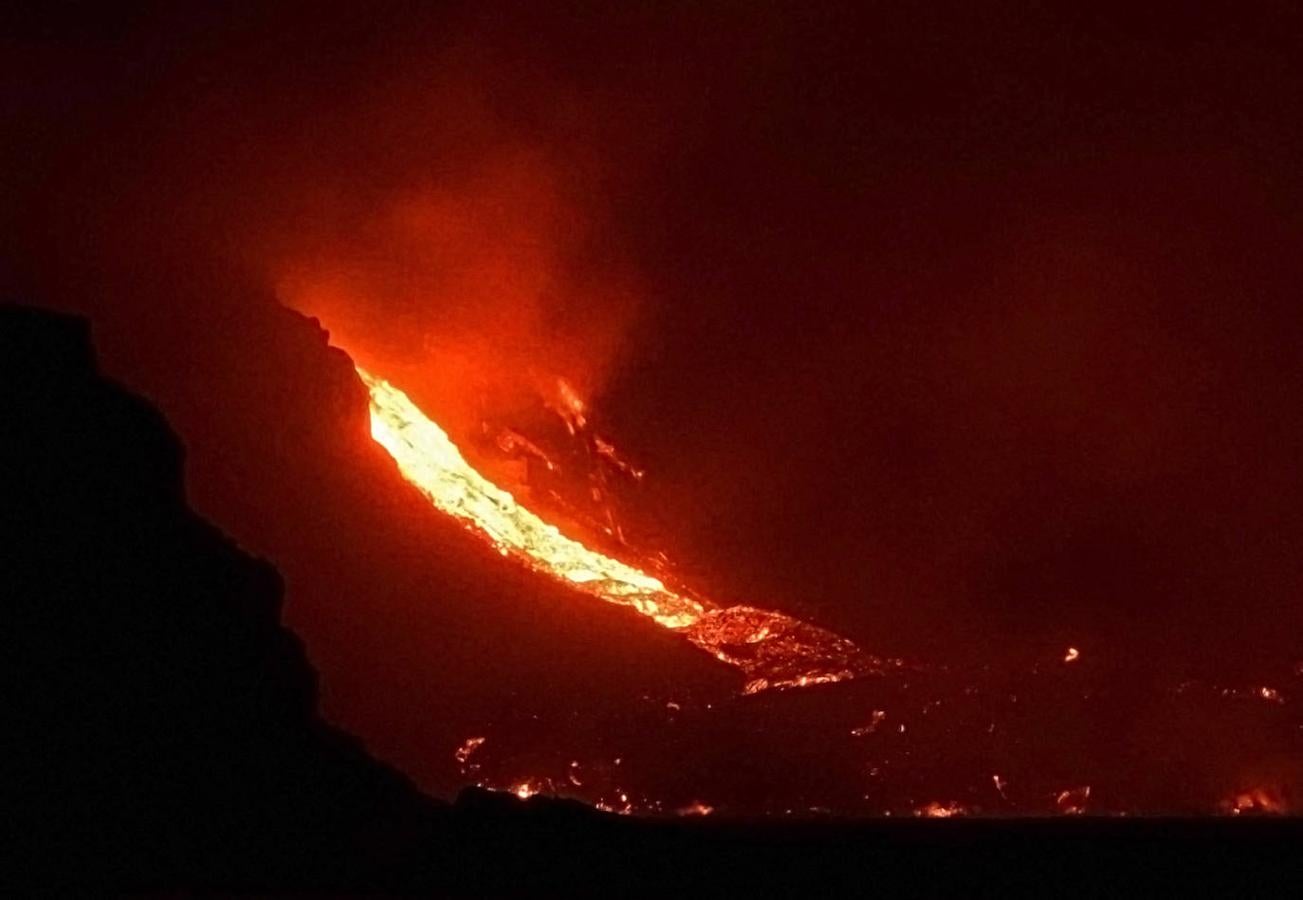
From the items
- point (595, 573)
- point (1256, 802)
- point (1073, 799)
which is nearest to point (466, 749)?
A: point (595, 573)

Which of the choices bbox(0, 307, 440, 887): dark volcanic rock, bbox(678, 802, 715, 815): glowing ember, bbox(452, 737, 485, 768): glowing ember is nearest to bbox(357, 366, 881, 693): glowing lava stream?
bbox(678, 802, 715, 815): glowing ember

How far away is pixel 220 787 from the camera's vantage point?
508cm

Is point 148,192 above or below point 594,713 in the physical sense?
above

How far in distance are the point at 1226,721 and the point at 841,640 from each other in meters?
2.26

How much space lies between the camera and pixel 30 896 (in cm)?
470

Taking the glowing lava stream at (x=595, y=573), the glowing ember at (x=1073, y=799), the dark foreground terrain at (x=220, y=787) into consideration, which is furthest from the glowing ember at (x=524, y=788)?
the glowing ember at (x=1073, y=799)

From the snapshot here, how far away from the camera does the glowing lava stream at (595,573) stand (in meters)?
8.60

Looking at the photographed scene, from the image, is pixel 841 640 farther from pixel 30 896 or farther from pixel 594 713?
pixel 30 896

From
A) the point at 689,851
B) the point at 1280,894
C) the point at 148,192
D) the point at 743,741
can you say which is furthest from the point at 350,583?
the point at 1280,894

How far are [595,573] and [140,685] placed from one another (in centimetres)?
409

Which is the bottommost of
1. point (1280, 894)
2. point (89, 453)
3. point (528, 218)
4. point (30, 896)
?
point (30, 896)

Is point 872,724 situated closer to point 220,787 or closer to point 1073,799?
point 1073,799

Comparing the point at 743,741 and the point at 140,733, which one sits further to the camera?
the point at 743,741

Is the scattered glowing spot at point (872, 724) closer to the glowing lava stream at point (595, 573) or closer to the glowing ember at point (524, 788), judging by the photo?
the glowing lava stream at point (595, 573)
